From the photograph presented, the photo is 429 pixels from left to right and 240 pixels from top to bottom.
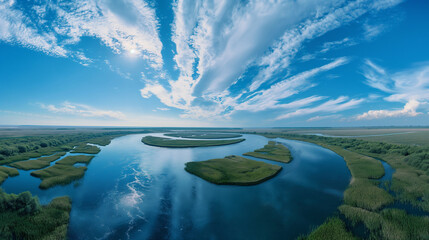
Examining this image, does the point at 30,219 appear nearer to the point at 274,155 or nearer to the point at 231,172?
the point at 231,172

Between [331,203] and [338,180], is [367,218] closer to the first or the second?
[331,203]

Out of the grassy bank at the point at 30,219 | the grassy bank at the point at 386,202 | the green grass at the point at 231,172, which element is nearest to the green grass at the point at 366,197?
the grassy bank at the point at 386,202

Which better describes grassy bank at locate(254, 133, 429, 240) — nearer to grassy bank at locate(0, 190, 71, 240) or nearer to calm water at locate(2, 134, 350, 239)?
calm water at locate(2, 134, 350, 239)

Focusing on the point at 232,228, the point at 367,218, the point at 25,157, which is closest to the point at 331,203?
the point at 367,218

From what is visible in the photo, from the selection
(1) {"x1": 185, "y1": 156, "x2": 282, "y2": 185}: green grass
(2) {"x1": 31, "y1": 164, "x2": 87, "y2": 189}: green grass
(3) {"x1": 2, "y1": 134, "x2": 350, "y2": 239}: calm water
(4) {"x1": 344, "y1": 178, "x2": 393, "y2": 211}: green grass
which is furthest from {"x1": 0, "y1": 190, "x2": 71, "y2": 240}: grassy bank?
(4) {"x1": 344, "y1": 178, "x2": 393, "y2": 211}: green grass

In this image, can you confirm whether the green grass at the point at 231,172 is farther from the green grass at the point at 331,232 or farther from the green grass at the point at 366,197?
the green grass at the point at 331,232

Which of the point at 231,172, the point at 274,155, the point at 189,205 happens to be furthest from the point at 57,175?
the point at 274,155

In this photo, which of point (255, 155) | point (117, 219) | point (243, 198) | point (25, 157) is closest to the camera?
point (117, 219)
